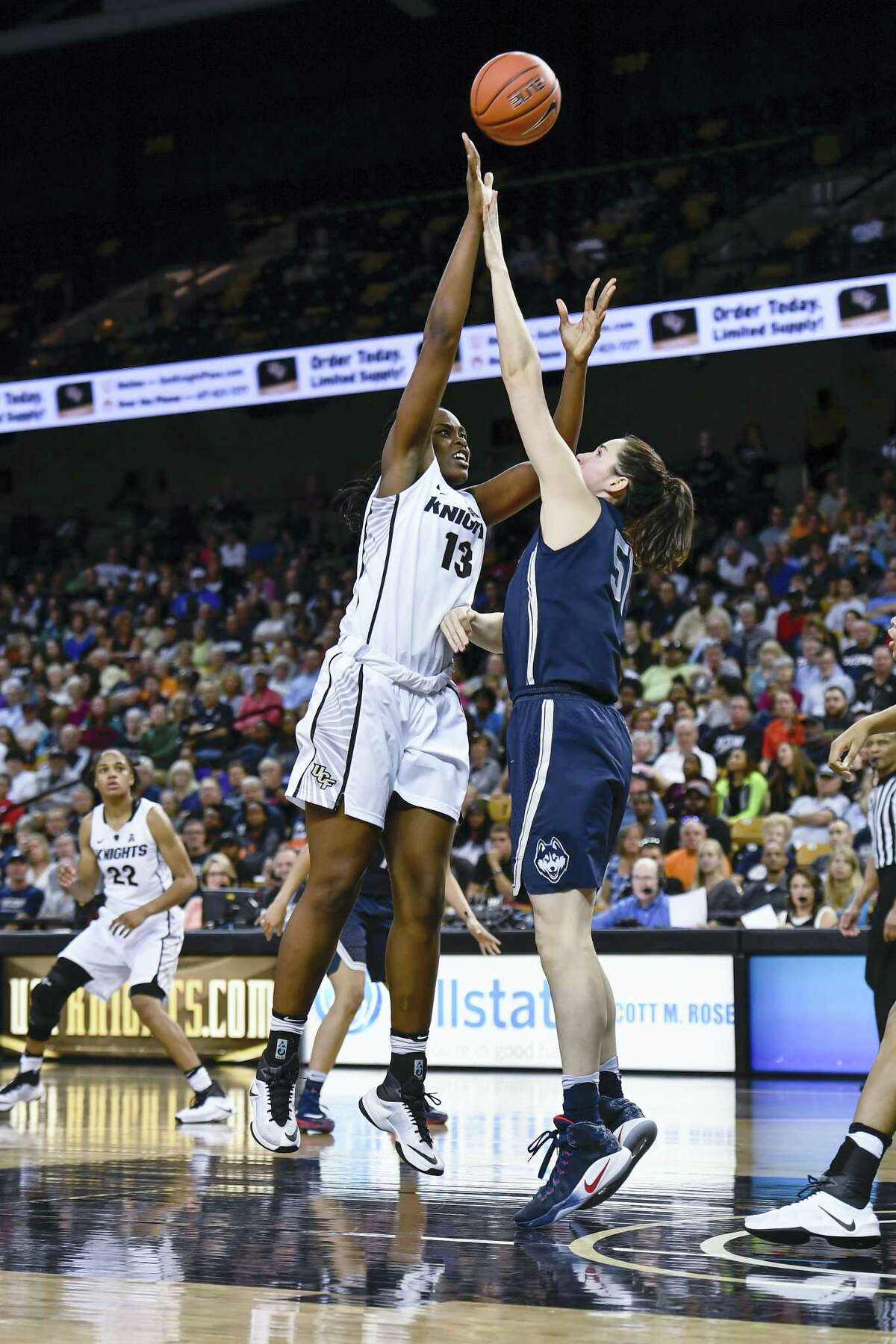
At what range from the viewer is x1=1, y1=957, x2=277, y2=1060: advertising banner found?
1113 cm

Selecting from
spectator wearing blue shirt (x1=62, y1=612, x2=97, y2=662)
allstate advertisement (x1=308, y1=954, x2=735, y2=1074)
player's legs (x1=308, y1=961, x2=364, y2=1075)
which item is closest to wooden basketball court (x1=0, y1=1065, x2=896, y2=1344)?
player's legs (x1=308, y1=961, x2=364, y2=1075)

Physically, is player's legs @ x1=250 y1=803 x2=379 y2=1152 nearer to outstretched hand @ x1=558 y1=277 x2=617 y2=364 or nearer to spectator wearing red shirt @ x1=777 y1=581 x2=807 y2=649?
outstretched hand @ x1=558 y1=277 x2=617 y2=364

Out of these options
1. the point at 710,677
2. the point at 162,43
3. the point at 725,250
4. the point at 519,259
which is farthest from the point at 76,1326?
the point at 162,43

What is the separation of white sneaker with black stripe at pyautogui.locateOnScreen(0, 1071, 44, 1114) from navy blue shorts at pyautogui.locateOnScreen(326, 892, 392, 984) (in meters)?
1.65

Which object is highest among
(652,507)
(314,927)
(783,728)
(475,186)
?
(475,186)

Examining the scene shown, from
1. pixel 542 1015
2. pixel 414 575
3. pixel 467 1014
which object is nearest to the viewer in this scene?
pixel 414 575

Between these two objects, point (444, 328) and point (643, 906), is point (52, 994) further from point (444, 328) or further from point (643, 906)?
point (444, 328)

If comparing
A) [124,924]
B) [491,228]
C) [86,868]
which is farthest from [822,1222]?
[86,868]

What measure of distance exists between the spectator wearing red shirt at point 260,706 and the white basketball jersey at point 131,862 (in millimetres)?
7399

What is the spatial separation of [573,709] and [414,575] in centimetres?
76

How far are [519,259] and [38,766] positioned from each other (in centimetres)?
787

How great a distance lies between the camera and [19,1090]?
8039 mm

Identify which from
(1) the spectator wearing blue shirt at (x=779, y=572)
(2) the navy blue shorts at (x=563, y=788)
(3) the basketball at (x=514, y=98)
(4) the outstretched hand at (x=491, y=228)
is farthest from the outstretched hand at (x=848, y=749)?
(1) the spectator wearing blue shirt at (x=779, y=572)

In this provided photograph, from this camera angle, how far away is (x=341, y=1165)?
578cm
